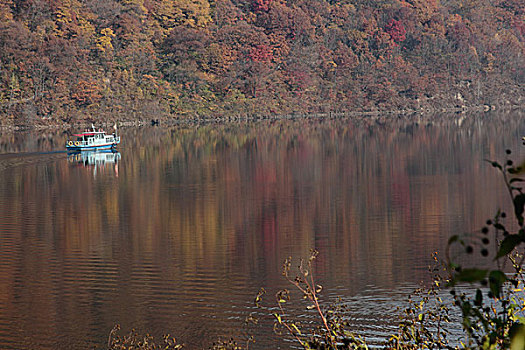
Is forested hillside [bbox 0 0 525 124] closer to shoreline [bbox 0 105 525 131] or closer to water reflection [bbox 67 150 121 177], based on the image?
shoreline [bbox 0 105 525 131]

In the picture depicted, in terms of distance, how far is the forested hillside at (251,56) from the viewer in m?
71.9

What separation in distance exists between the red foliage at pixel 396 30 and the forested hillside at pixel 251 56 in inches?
6.8

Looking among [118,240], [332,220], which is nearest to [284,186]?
[332,220]

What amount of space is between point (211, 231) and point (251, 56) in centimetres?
6547

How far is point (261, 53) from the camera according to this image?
276 feet

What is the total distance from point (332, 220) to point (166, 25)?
67.5m

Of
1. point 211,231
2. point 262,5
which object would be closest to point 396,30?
point 262,5

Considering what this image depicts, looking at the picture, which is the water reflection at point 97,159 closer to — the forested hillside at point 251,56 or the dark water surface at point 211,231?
the dark water surface at point 211,231

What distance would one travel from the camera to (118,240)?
1836cm

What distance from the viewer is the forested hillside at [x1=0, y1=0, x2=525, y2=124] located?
7194 cm

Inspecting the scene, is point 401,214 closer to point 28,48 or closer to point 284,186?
point 284,186

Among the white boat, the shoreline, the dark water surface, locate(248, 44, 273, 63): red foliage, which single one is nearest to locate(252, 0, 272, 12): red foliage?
locate(248, 44, 273, 63): red foliage

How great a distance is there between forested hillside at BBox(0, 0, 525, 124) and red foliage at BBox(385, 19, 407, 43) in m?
0.17

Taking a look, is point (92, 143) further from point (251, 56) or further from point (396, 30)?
point (396, 30)
